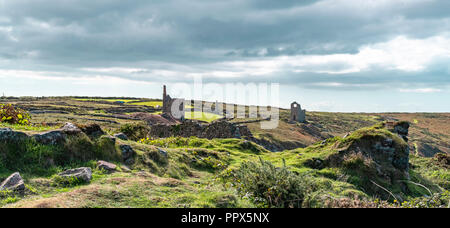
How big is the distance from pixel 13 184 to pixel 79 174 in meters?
1.31

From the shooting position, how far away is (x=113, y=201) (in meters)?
6.29

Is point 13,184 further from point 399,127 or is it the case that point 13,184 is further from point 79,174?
point 399,127

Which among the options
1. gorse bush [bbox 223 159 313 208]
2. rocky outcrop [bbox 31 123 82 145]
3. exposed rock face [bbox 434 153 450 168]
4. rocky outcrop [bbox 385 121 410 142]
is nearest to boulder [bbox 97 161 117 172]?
rocky outcrop [bbox 31 123 82 145]

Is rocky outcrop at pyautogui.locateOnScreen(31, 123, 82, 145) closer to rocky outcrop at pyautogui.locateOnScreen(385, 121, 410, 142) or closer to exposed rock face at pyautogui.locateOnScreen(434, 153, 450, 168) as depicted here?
rocky outcrop at pyautogui.locateOnScreen(385, 121, 410, 142)

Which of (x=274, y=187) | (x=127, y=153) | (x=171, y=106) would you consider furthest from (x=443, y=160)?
(x=171, y=106)

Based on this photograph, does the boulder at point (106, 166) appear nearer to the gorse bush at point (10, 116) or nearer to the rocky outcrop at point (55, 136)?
the rocky outcrop at point (55, 136)

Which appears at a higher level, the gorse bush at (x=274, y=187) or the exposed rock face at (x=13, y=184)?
the exposed rock face at (x=13, y=184)

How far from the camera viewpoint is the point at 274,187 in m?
7.01

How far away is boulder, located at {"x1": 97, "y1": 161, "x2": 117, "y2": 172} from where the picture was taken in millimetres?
8484

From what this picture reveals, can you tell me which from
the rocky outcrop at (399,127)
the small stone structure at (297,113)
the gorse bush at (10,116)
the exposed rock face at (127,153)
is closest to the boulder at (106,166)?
the exposed rock face at (127,153)

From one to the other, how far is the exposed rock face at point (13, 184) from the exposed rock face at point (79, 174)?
0.95 metres

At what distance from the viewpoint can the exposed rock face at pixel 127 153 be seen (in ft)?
32.6
